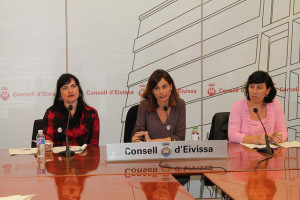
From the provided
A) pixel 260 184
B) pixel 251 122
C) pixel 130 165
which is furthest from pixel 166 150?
pixel 251 122

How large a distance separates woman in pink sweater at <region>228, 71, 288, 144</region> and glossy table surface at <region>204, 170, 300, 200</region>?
111 cm

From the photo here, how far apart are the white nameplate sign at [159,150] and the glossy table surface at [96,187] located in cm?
36

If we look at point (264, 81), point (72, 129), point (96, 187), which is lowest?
point (96, 187)

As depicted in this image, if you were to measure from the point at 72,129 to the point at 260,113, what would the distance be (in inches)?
62.5

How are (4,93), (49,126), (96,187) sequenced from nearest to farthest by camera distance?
(96,187)
(49,126)
(4,93)

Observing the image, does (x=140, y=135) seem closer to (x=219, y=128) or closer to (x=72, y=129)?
(x=72, y=129)

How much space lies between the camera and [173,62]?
14.2 ft

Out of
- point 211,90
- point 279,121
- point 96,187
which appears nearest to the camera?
point 96,187

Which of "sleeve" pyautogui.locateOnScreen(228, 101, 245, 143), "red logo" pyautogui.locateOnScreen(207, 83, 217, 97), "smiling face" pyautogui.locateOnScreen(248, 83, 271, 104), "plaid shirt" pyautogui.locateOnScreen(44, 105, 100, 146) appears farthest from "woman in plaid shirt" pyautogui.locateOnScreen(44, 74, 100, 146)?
"red logo" pyautogui.locateOnScreen(207, 83, 217, 97)

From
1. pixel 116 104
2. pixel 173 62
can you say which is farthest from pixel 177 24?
pixel 116 104

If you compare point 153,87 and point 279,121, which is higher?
point 153,87

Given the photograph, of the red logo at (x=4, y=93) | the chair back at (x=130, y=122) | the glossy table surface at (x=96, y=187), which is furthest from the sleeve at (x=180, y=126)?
the red logo at (x=4, y=93)

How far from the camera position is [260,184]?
69.2 inches

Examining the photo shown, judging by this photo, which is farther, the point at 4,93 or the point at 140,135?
the point at 4,93
